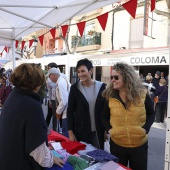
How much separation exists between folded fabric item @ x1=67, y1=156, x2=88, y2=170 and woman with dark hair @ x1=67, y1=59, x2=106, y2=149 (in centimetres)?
74

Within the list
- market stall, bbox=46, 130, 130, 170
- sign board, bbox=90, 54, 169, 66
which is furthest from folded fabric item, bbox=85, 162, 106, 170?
sign board, bbox=90, 54, 169, 66

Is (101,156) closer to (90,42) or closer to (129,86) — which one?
(129,86)

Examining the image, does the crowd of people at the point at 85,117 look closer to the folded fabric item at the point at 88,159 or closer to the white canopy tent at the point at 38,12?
the folded fabric item at the point at 88,159

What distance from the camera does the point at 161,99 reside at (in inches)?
329

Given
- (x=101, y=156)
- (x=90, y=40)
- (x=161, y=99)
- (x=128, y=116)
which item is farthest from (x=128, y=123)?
(x=90, y=40)

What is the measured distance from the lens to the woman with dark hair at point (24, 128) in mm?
1633

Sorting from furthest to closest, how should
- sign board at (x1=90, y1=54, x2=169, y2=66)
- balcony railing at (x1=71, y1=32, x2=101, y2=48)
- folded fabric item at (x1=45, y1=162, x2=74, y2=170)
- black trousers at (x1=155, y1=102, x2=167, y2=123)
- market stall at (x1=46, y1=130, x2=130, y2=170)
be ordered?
balcony railing at (x1=71, y1=32, x2=101, y2=48) → sign board at (x1=90, y1=54, x2=169, y2=66) → black trousers at (x1=155, y1=102, x2=167, y2=123) → market stall at (x1=46, y1=130, x2=130, y2=170) → folded fabric item at (x1=45, y1=162, x2=74, y2=170)

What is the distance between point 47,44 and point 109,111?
89.8 ft

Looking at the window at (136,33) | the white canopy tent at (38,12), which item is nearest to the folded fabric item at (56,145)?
the white canopy tent at (38,12)

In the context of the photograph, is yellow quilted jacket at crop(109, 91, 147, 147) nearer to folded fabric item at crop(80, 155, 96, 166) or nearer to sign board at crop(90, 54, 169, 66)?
folded fabric item at crop(80, 155, 96, 166)

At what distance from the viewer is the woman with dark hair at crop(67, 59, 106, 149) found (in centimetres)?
272

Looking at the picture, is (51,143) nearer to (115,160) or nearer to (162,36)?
(115,160)

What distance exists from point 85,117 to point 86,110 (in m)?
0.08

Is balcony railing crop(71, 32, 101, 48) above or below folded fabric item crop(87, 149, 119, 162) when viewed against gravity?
above
